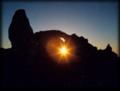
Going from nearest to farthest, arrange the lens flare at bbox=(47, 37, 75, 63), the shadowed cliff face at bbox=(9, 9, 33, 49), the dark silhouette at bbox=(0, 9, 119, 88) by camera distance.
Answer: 1. the dark silhouette at bbox=(0, 9, 119, 88)
2. the lens flare at bbox=(47, 37, 75, 63)
3. the shadowed cliff face at bbox=(9, 9, 33, 49)

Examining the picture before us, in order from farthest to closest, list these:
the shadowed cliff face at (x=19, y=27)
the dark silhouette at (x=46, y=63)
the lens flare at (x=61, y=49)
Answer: the shadowed cliff face at (x=19, y=27), the lens flare at (x=61, y=49), the dark silhouette at (x=46, y=63)

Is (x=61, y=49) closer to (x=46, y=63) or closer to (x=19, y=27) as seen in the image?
(x=46, y=63)

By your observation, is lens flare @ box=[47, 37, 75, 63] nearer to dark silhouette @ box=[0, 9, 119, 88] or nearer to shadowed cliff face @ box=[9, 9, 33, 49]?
dark silhouette @ box=[0, 9, 119, 88]

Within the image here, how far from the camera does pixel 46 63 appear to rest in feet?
111

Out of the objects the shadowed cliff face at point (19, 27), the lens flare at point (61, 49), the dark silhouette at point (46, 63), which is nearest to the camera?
the dark silhouette at point (46, 63)

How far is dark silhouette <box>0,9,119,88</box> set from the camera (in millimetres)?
31609

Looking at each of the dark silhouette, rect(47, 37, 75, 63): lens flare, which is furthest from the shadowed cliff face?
rect(47, 37, 75, 63): lens flare

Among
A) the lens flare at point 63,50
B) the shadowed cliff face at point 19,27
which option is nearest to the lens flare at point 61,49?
the lens flare at point 63,50

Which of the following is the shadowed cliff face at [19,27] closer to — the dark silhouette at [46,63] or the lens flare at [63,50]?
the dark silhouette at [46,63]

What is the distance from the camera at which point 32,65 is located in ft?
108

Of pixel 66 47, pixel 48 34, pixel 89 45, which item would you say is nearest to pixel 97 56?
pixel 89 45

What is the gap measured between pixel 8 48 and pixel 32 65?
16.6ft

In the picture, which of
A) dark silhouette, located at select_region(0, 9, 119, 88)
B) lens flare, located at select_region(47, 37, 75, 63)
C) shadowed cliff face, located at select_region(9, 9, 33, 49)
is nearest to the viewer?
dark silhouette, located at select_region(0, 9, 119, 88)

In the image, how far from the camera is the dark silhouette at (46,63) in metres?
31.6
